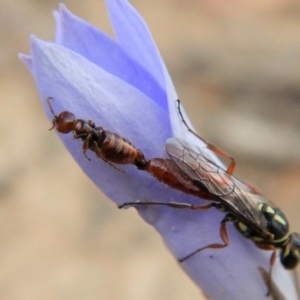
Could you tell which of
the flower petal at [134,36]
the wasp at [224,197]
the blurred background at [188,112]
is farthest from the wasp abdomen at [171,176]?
the blurred background at [188,112]

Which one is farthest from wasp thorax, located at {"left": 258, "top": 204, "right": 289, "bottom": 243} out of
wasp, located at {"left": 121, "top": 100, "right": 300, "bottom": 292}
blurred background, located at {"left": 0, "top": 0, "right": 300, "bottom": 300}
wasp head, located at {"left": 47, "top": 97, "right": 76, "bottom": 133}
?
blurred background, located at {"left": 0, "top": 0, "right": 300, "bottom": 300}

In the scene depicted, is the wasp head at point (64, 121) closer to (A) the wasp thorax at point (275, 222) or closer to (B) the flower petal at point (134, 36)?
(B) the flower petal at point (134, 36)

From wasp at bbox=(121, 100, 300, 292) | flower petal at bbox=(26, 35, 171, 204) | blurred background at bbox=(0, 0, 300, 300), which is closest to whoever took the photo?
flower petal at bbox=(26, 35, 171, 204)

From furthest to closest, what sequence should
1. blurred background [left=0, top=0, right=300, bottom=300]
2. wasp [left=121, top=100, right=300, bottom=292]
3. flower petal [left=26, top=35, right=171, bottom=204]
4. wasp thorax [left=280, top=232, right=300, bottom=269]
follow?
blurred background [left=0, top=0, right=300, bottom=300] < wasp thorax [left=280, top=232, right=300, bottom=269] < wasp [left=121, top=100, right=300, bottom=292] < flower petal [left=26, top=35, right=171, bottom=204]

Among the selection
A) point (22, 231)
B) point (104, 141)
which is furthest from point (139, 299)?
point (104, 141)

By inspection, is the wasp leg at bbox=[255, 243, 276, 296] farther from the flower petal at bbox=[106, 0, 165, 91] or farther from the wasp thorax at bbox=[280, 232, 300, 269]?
the flower petal at bbox=[106, 0, 165, 91]

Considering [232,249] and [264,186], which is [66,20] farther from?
[264,186]

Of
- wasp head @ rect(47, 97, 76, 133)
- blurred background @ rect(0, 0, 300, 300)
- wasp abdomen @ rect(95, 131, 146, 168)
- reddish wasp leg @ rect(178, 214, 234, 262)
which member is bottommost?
blurred background @ rect(0, 0, 300, 300)
